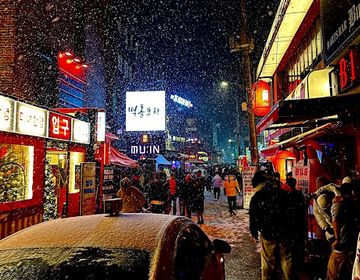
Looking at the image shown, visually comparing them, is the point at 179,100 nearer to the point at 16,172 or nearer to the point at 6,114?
the point at 16,172

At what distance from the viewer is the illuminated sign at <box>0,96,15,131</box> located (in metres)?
7.88

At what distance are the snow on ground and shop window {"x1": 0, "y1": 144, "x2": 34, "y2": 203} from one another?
18.5 ft

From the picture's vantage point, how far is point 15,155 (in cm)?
945

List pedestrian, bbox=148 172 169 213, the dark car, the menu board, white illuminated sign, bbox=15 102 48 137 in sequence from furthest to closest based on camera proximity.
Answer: the menu board, pedestrian, bbox=148 172 169 213, white illuminated sign, bbox=15 102 48 137, the dark car

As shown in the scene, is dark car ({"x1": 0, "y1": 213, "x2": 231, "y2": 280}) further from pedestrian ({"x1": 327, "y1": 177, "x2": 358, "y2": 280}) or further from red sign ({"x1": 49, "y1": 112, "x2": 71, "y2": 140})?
red sign ({"x1": 49, "y1": 112, "x2": 71, "y2": 140})

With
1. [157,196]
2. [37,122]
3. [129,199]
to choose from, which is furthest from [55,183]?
[129,199]

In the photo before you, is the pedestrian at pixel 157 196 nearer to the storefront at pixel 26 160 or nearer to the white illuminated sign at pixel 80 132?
the storefront at pixel 26 160

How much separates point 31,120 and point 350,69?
26.3 ft

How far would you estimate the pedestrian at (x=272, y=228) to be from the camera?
541 centimetres

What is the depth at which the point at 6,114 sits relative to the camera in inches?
317

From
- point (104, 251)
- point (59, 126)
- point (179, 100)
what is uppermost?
point (179, 100)

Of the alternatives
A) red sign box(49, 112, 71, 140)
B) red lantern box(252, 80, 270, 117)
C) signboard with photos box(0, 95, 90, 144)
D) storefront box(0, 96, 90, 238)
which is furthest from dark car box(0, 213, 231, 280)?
red lantern box(252, 80, 270, 117)

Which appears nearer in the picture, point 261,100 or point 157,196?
point 157,196

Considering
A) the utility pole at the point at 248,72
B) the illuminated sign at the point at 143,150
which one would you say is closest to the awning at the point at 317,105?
the utility pole at the point at 248,72
